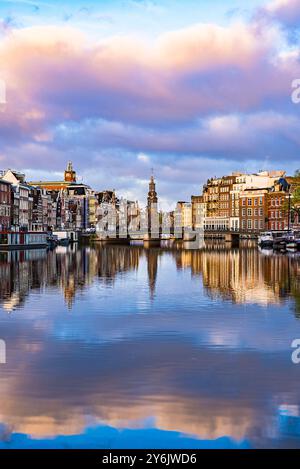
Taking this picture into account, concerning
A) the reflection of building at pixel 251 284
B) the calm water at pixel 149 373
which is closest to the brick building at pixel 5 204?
the reflection of building at pixel 251 284

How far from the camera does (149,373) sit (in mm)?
19594

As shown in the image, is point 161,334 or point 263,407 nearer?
point 263,407

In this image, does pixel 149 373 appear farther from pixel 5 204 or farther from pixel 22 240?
pixel 5 204

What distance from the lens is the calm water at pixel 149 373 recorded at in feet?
46.4

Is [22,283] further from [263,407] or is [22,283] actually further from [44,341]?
[263,407]

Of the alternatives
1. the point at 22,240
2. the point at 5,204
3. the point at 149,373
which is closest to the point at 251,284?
the point at 149,373

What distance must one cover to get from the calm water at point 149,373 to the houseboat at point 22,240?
8932cm

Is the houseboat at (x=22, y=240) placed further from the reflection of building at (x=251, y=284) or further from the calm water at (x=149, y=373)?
the calm water at (x=149, y=373)

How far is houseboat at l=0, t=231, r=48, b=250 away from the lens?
4998 inches

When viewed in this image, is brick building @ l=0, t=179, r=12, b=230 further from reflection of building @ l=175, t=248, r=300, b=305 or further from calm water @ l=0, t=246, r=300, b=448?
calm water @ l=0, t=246, r=300, b=448
